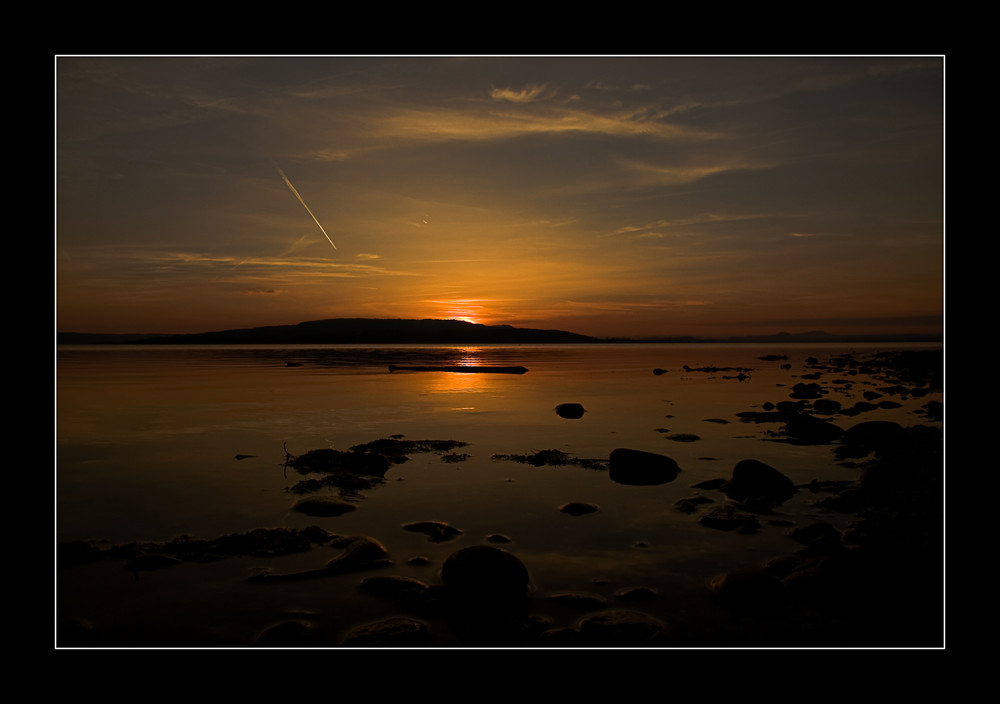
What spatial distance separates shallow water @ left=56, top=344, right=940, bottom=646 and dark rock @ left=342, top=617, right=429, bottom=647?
0.81ft

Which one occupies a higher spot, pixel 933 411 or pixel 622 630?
pixel 933 411

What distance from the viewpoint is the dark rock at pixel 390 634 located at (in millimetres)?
5875

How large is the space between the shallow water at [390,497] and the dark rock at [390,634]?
25 centimetres

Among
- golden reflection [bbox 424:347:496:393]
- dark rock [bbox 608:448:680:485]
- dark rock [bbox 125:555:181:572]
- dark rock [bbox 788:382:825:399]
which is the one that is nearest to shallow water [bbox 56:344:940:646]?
dark rock [bbox 125:555:181:572]

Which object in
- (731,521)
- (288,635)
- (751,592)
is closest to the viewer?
(288,635)

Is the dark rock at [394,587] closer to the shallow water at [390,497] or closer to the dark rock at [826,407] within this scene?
the shallow water at [390,497]

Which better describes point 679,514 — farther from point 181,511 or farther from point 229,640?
point 181,511

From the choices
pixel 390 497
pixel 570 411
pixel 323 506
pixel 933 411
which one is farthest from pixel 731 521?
pixel 933 411

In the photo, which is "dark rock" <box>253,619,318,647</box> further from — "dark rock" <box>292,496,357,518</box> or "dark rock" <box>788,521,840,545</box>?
"dark rock" <box>788,521,840,545</box>

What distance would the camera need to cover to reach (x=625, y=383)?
38.2 m

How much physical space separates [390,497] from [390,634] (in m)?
5.21

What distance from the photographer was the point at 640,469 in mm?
12469

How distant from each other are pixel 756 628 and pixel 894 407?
908 inches

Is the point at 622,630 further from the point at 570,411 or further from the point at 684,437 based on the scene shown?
the point at 570,411
